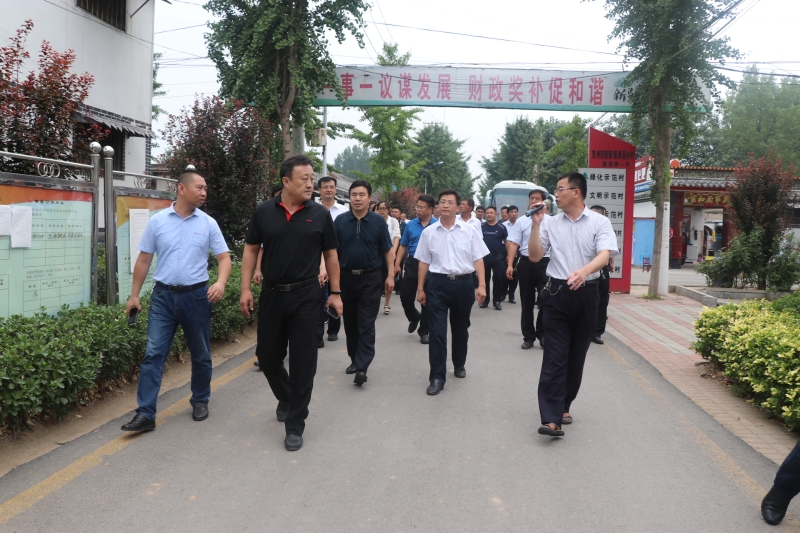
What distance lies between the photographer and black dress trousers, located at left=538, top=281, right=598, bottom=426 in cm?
504

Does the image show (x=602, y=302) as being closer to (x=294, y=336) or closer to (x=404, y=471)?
(x=294, y=336)

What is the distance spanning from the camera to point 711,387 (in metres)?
6.94

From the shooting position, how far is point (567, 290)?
16.7 ft

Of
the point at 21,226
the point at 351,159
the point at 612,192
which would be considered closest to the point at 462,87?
the point at 612,192

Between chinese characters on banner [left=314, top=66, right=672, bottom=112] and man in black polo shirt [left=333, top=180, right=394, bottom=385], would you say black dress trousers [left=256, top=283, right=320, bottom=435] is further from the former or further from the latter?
chinese characters on banner [left=314, top=66, right=672, bottom=112]

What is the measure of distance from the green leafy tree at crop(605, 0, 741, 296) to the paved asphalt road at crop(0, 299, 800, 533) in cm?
1040

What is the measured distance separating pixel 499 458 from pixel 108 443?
103 inches

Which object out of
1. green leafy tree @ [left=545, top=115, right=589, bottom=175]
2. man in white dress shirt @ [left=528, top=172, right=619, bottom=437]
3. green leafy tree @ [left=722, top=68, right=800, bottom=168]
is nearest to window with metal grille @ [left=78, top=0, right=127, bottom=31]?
man in white dress shirt @ [left=528, top=172, right=619, bottom=437]

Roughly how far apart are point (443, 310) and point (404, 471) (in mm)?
2458

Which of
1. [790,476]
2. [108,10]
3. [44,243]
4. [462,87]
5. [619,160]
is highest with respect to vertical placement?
[108,10]

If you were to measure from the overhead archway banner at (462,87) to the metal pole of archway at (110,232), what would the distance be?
1236cm

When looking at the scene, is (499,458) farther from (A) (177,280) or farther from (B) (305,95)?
(B) (305,95)

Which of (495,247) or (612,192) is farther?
(612,192)

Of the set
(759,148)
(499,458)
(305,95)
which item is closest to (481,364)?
(499,458)
